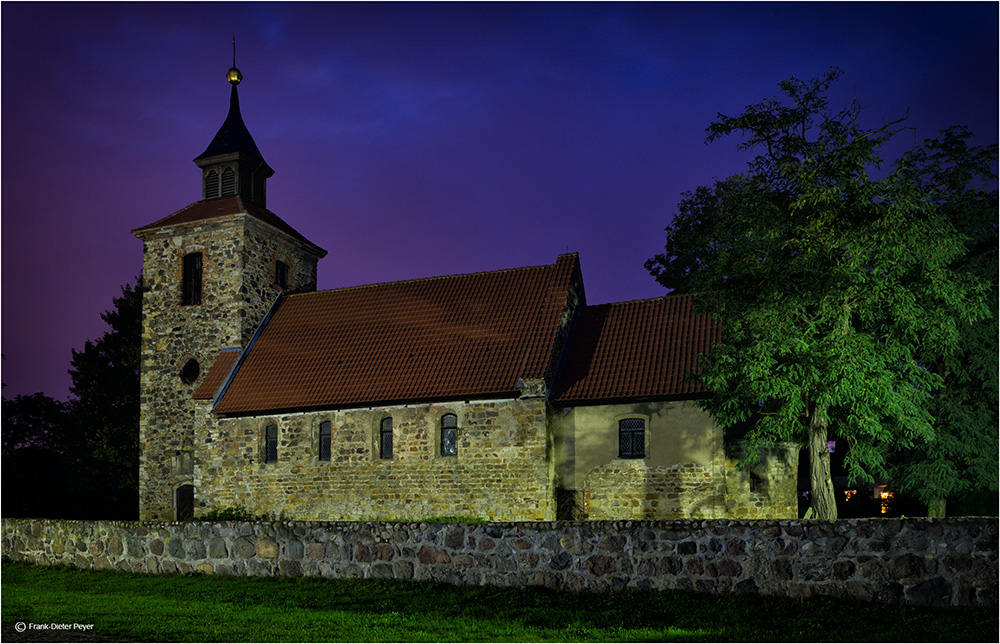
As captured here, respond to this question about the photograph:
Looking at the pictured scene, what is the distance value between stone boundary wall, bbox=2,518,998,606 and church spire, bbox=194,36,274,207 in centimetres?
1966

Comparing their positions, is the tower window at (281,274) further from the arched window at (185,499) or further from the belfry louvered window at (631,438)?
the belfry louvered window at (631,438)

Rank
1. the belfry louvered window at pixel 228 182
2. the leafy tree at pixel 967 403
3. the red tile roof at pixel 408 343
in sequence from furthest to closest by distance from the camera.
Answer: the belfry louvered window at pixel 228 182 < the red tile roof at pixel 408 343 < the leafy tree at pixel 967 403

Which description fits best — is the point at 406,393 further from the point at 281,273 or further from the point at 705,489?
the point at 281,273

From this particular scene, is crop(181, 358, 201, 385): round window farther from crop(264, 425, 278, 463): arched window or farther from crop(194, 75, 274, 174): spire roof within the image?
crop(194, 75, 274, 174): spire roof

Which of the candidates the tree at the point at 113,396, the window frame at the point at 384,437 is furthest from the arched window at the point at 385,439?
the tree at the point at 113,396

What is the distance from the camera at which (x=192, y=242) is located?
1244 inches

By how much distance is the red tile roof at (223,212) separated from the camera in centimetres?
3123

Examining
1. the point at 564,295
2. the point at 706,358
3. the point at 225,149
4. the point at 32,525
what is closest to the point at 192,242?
the point at 225,149

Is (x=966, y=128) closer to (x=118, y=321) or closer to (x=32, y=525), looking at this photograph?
(x=32, y=525)

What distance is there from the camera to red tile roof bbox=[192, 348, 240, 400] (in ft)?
92.4

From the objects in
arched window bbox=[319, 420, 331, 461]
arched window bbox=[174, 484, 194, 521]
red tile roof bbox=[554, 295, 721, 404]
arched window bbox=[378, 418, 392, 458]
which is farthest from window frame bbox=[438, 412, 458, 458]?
arched window bbox=[174, 484, 194, 521]

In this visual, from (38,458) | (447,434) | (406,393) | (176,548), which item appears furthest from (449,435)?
(38,458)

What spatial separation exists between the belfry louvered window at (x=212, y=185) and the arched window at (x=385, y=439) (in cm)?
1340

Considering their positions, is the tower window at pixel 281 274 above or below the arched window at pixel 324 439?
above
